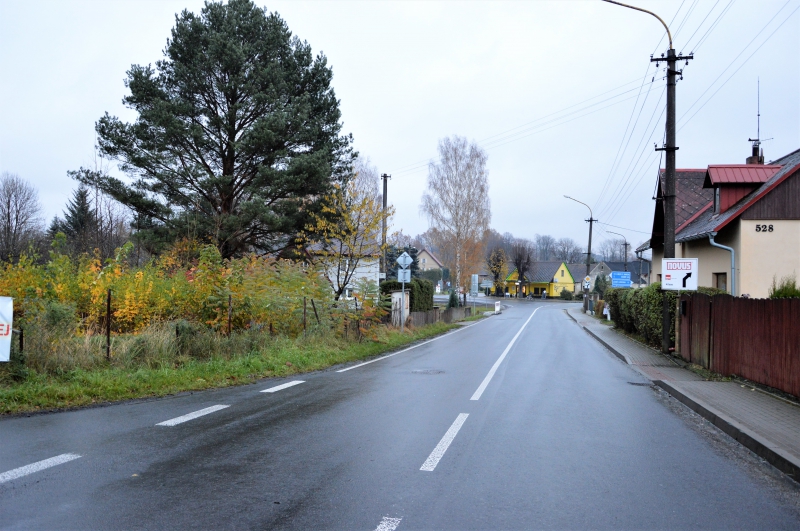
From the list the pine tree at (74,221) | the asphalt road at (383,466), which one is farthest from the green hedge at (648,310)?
the pine tree at (74,221)

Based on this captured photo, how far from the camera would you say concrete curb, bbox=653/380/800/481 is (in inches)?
223

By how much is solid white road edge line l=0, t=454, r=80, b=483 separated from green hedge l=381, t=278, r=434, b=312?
22.5 meters

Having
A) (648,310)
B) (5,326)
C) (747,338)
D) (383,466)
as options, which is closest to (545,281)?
(648,310)

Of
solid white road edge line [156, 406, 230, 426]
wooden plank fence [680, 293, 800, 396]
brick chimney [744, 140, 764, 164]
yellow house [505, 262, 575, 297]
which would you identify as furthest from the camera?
yellow house [505, 262, 575, 297]

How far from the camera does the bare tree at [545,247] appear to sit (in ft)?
494

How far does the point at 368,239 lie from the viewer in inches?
800

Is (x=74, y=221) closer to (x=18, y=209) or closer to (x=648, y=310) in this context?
(x=18, y=209)

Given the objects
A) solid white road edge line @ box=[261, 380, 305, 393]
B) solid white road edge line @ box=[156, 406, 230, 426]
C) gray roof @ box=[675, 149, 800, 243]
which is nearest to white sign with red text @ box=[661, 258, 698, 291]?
gray roof @ box=[675, 149, 800, 243]

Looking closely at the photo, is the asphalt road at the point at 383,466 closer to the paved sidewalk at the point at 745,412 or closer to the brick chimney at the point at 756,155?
the paved sidewalk at the point at 745,412

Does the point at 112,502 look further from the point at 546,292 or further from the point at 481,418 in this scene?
the point at 546,292

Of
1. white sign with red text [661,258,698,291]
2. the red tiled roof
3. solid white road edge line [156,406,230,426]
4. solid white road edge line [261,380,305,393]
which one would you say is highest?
the red tiled roof

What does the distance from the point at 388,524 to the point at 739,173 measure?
21438 mm

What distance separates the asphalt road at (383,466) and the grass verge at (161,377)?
2.05 ft

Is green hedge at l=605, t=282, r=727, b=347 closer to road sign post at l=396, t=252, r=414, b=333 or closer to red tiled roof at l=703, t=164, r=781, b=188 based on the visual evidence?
red tiled roof at l=703, t=164, r=781, b=188
